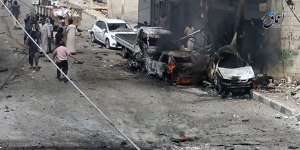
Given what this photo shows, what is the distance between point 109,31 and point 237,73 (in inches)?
475

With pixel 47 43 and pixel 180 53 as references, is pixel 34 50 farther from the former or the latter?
pixel 180 53

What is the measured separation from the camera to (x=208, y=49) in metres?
23.8

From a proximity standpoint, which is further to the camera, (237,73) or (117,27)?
(117,27)

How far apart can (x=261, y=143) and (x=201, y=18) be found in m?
15.8

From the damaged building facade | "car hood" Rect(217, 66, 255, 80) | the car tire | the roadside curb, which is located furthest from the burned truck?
the roadside curb

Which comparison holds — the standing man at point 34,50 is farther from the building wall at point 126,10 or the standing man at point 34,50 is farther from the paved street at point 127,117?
the building wall at point 126,10

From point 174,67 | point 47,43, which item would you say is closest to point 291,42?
point 174,67

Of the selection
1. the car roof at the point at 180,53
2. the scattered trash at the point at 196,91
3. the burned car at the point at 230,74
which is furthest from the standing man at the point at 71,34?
the burned car at the point at 230,74

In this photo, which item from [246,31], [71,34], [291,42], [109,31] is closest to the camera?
[291,42]

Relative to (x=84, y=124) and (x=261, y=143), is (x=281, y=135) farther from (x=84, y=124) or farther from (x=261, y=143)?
(x=84, y=124)

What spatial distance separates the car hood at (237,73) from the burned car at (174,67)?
1.85 meters

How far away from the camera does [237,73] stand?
2014 cm

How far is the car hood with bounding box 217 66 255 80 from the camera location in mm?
20019

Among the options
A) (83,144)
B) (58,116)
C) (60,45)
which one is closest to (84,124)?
(58,116)
